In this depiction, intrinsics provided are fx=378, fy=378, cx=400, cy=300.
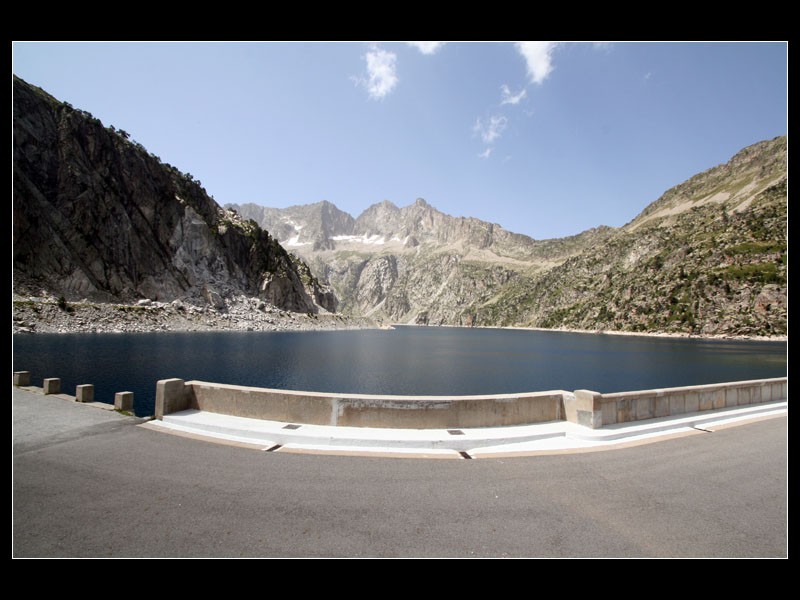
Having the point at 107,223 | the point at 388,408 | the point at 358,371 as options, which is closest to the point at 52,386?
the point at 388,408

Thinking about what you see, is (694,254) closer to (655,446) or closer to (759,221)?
(759,221)

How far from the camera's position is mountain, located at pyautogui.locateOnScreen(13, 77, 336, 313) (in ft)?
284

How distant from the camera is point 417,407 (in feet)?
31.5

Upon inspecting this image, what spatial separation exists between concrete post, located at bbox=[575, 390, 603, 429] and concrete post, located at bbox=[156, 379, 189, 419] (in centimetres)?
1098

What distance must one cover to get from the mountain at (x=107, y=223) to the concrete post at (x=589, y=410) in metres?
103

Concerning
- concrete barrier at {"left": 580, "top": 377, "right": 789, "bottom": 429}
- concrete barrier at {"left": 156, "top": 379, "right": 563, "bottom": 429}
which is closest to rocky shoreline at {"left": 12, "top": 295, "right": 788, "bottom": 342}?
concrete barrier at {"left": 156, "top": 379, "right": 563, "bottom": 429}

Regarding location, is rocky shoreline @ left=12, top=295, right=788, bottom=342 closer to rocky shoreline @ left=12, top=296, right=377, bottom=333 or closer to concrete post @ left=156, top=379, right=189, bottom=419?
rocky shoreline @ left=12, top=296, right=377, bottom=333

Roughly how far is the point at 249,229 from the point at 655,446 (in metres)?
149

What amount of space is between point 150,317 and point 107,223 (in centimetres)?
3774

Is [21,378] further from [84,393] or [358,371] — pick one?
[358,371]

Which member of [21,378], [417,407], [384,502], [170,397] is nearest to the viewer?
[384,502]

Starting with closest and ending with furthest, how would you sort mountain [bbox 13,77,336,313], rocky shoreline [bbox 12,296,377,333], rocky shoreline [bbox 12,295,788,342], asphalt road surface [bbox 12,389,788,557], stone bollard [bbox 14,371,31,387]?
1. asphalt road surface [bbox 12,389,788,557]
2. stone bollard [bbox 14,371,31,387]
3. rocky shoreline [bbox 12,296,377,333]
4. rocky shoreline [bbox 12,295,788,342]
5. mountain [bbox 13,77,336,313]

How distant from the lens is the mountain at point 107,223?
86.4 metres
